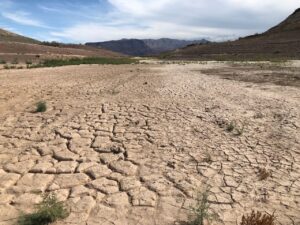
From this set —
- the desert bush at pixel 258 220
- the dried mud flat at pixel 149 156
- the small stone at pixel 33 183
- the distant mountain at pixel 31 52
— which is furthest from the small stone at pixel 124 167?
the distant mountain at pixel 31 52

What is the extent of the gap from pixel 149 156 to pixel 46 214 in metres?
2.46

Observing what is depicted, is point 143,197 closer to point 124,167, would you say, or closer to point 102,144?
point 124,167

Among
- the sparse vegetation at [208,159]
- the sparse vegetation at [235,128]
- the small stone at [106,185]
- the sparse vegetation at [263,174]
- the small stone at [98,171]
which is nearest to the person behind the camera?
the small stone at [106,185]

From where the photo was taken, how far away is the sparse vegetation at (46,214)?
472 cm

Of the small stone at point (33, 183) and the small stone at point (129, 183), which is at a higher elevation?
the small stone at point (129, 183)

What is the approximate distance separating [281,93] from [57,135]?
759cm

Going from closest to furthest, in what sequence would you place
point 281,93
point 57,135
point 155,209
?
1. point 155,209
2. point 57,135
3. point 281,93

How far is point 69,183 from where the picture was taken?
5.91m

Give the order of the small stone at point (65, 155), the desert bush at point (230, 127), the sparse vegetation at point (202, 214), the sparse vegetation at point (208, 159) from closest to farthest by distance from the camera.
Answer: the sparse vegetation at point (202, 214) < the sparse vegetation at point (208, 159) < the small stone at point (65, 155) < the desert bush at point (230, 127)

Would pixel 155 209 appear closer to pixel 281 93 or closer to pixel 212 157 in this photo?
pixel 212 157

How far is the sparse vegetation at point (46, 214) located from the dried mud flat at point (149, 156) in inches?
6.1

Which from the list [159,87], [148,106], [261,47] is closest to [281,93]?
[159,87]

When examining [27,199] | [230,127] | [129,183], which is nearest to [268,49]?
[230,127]

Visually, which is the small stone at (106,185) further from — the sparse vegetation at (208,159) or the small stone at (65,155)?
the sparse vegetation at (208,159)
